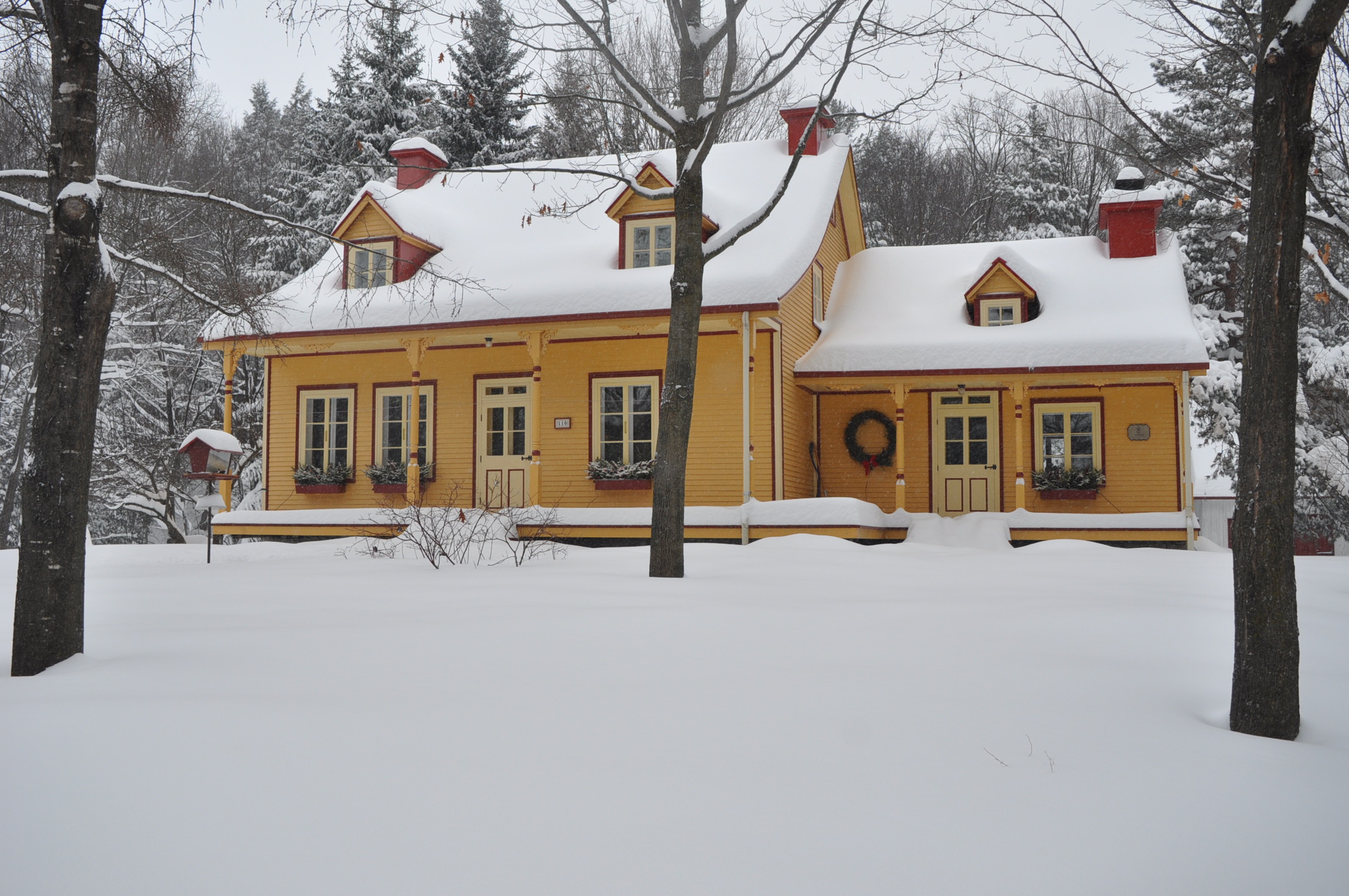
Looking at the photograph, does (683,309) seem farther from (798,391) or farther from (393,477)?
(393,477)

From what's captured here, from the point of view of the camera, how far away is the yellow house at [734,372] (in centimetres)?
1412

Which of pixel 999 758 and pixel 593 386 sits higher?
pixel 593 386

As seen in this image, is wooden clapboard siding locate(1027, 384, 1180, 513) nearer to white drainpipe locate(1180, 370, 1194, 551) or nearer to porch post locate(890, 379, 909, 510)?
white drainpipe locate(1180, 370, 1194, 551)

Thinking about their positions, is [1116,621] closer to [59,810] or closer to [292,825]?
[292,825]

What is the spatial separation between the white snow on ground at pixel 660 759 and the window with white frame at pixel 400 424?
34.1 ft

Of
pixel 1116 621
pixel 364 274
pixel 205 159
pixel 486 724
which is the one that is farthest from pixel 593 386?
pixel 205 159

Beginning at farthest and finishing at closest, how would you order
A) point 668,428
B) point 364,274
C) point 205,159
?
1. point 205,159
2. point 364,274
3. point 668,428

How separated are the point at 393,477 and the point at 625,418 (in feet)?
12.5

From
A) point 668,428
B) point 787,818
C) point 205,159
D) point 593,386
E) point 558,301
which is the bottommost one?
point 787,818

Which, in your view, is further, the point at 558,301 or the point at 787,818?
the point at 558,301

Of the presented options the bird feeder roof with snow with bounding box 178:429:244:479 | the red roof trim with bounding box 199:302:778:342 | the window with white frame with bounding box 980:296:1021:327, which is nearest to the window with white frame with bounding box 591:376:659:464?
the red roof trim with bounding box 199:302:778:342

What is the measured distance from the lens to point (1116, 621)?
5828 mm

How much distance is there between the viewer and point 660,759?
326cm

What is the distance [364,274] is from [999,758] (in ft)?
50.4
